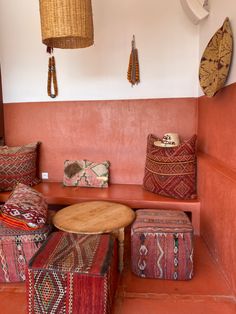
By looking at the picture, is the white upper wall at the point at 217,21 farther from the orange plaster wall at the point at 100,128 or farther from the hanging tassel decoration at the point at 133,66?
the hanging tassel decoration at the point at 133,66

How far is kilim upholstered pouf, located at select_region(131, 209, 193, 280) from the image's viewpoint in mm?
1881

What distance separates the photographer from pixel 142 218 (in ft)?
6.80

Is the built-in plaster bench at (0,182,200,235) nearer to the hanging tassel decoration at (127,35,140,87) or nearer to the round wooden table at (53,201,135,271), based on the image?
the round wooden table at (53,201,135,271)

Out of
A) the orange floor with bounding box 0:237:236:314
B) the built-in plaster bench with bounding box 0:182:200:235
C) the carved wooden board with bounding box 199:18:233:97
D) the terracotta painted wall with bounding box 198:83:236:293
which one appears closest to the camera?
the orange floor with bounding box 0:237:236:314

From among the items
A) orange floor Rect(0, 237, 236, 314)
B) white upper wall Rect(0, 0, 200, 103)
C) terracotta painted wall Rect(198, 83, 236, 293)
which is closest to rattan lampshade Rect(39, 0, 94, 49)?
terracotta painted wall Rect(198, 83, 236, 293)

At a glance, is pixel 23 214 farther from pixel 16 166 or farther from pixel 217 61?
pixel 217 61

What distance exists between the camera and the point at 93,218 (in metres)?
2.04

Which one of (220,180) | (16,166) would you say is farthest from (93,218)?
(16,166)

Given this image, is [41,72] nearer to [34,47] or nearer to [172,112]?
[34,47]

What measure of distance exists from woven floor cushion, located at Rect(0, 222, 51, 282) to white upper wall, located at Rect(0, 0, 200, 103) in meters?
1.86

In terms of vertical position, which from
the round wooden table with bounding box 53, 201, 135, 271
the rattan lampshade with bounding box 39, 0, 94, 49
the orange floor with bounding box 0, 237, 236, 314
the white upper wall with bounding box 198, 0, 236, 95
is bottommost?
the orange floor with bounding box 0, 237, 236, 314

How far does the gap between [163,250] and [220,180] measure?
0.68 metres

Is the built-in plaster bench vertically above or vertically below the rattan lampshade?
below

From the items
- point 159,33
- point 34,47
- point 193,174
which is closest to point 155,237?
point 193,174
